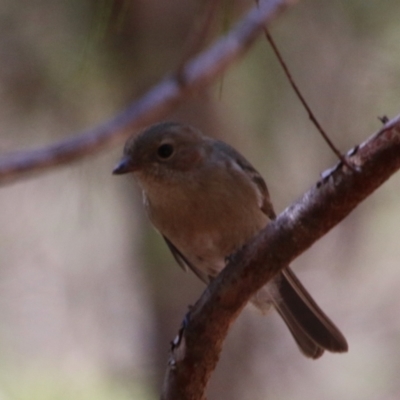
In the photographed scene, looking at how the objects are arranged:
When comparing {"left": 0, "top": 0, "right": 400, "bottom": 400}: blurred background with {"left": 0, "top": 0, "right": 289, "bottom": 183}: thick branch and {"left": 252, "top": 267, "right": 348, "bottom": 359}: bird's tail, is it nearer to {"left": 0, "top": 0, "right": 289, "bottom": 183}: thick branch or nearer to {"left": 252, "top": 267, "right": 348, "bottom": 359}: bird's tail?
{"left": 252, "top": 267, "right": 348, "bottom": 359}: bird's tail

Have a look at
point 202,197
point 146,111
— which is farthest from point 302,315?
point 146,111

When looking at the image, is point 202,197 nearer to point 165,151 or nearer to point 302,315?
point 165,151

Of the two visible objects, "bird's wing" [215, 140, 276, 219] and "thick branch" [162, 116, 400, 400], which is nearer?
"thick branch" [162, 116, 400, 400]

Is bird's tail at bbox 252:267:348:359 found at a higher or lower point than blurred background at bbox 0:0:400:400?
lower

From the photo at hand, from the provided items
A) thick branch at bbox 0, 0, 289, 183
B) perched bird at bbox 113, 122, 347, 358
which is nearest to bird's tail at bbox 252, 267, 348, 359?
perched bird at bbox 113, 122, 347, 358

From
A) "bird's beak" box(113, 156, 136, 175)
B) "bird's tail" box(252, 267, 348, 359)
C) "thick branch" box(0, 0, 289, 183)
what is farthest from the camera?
"bird's tail" box(252, 267, 348, 359)

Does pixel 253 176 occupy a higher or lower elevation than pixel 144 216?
lower

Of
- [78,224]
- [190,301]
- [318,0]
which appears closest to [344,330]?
[190,301]

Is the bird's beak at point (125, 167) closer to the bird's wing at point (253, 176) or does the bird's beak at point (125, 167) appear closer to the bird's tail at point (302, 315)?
the bird's wing at point (253, 176)
